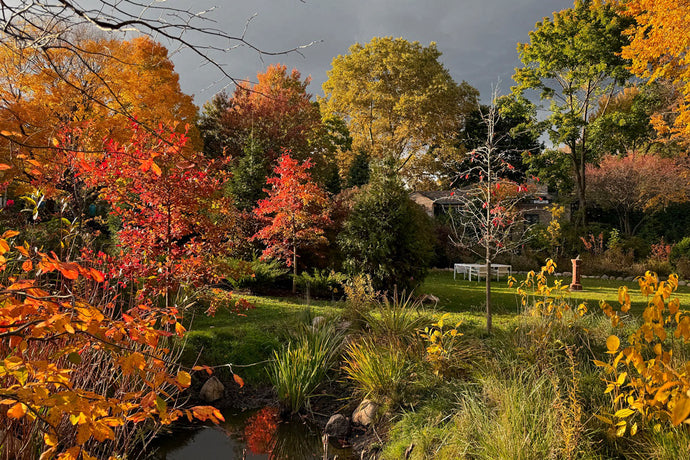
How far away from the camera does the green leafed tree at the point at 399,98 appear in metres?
24.2

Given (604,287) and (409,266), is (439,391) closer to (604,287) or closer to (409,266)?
(409,266)

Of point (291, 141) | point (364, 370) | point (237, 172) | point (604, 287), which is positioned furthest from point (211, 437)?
point (291, 141)

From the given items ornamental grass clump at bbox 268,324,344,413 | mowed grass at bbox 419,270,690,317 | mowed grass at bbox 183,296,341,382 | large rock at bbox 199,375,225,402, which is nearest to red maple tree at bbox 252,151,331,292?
mowed grass at bbox 183,296,341,382

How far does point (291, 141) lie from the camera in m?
17.5

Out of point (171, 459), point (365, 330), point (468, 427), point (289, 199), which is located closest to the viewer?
point (468, 427)

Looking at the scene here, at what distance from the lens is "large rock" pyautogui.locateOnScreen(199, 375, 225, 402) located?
4.88 metres

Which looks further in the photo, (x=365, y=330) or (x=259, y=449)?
(x=365, y=330)

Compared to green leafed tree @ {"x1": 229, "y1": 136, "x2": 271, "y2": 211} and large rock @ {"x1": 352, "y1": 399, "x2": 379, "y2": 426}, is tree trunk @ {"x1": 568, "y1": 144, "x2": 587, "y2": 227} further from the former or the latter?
large rock @ {"x1": 352, "y1": 399, "x2": 379, "y2": 426}

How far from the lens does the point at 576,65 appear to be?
57.2 feet

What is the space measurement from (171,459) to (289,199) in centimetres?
571

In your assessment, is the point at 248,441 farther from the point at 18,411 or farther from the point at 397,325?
the point at 18,411

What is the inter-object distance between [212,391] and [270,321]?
166 centimetres

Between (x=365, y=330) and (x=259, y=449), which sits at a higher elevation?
(x=365, y=330)

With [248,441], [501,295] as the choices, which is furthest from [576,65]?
[248,441]
